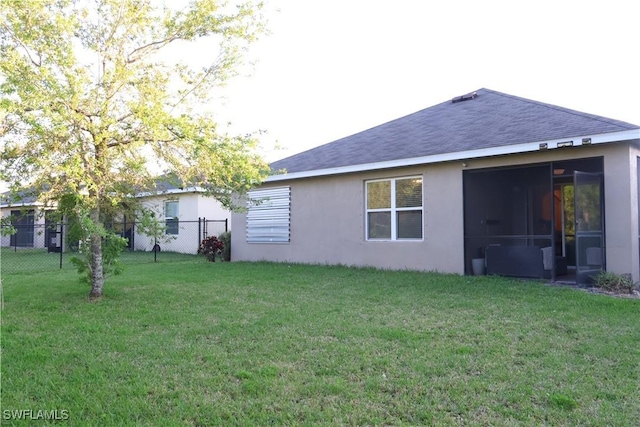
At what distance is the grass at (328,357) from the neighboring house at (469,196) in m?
1.59

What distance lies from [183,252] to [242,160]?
44.1ft

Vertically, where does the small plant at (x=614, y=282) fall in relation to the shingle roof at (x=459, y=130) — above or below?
below

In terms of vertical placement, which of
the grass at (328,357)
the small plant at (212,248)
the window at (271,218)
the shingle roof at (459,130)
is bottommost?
the grass at (328,357)

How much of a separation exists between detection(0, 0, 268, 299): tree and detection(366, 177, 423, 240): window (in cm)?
400

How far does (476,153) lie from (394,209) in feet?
7.72

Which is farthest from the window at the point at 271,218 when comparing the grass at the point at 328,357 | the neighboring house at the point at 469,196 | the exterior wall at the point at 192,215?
the grass at the point at 328,357

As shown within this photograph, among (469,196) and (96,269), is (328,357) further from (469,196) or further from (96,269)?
(469,196)

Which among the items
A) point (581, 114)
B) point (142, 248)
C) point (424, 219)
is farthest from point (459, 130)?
point (142, 248)

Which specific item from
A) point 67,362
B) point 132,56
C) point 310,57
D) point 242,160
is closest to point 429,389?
point 67,362

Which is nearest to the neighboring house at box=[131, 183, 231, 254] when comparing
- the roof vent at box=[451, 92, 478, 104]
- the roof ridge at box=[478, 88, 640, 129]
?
the roof vent at box=[451, 92, 478, 104]

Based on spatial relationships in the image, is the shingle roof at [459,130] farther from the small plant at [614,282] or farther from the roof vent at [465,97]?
the small plant at [614,282]

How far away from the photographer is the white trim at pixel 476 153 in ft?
25.8

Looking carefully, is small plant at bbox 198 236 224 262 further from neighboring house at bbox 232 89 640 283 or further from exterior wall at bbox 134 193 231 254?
exterior wall at bbox 134 193 231 254

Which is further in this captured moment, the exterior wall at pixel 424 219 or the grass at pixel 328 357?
the exterior wall at pixel 424 219
